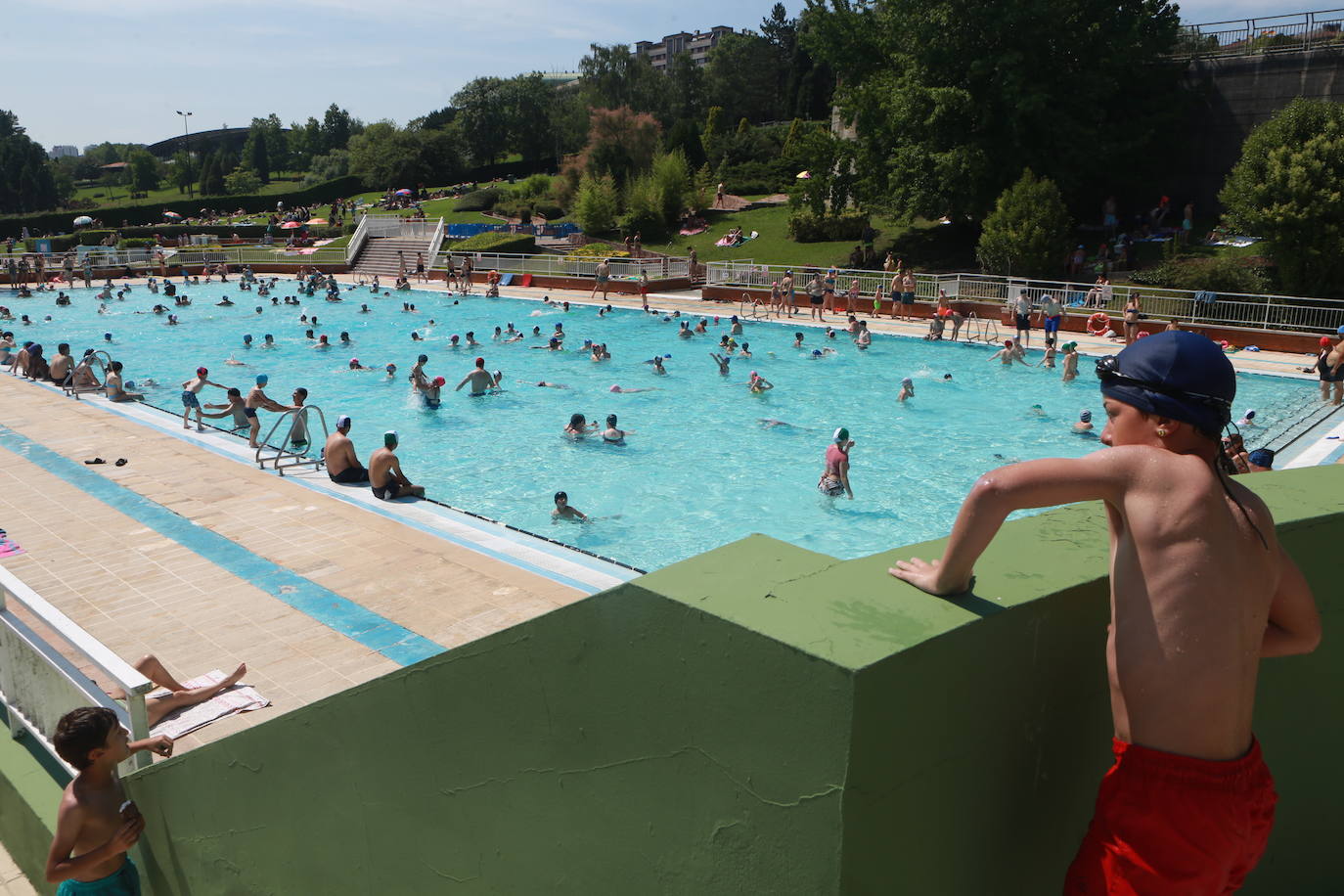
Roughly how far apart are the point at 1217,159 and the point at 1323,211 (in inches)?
584

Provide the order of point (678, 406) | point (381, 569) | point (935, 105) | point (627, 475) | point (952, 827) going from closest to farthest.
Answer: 1. point (952, 827)
2. point (381, 569)
3. point (627, 475)
4. point (678, 406)
5. point (935, 105)

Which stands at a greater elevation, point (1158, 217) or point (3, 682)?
point (1158, 217)

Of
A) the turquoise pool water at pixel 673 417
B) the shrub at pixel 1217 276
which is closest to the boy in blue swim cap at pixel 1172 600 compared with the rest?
the turquoise pool water at pixel 673 417

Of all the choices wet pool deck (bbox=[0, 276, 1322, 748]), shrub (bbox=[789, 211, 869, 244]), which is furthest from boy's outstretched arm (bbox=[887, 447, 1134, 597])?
shrub (bbox=[789, 211, 869, 244])

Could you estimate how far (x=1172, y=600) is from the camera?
5.85ft

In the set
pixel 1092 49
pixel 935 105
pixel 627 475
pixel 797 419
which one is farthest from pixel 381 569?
pixel 1092 49

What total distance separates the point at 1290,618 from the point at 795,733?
1084mm

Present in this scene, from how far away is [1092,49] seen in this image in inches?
1328

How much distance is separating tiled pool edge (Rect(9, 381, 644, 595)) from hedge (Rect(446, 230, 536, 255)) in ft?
107

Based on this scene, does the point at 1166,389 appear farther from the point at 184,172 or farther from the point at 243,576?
the point at 184,172

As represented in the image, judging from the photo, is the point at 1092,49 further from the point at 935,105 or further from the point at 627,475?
the point at 627,475

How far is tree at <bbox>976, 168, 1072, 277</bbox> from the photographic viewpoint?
2925cm

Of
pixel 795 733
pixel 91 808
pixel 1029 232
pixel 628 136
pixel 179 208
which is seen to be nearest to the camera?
pixel 795 733

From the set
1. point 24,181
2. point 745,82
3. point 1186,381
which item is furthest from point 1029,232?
point 24,181
